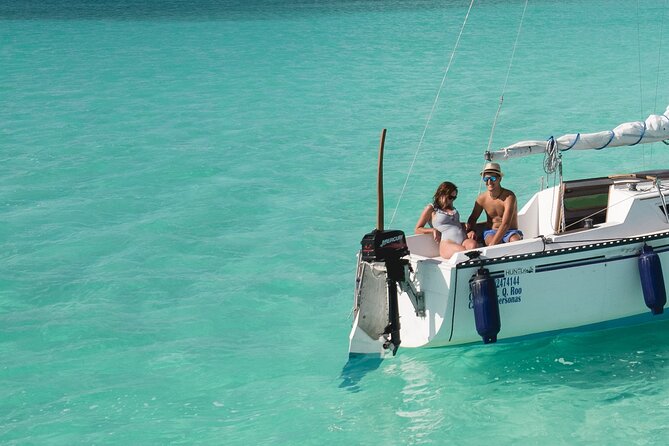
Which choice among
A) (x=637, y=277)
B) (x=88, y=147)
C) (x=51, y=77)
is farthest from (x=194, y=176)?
(x=51, y=77)

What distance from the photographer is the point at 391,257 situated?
8.39 m

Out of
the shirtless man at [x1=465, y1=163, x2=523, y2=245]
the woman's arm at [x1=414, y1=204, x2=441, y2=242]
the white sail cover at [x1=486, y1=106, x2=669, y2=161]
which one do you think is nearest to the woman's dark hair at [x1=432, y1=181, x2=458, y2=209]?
the woman's arm at [x1=414, y1=204, x2=441, y2=242]

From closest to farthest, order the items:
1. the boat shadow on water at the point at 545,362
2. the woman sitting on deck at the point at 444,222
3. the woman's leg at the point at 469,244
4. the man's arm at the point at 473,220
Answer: the boat shadow on water at the point at 545,362
the woman's leg at the point at 469,244
the woman sitting on deck at the point at 444,222
the man's arm at the point at 473,220

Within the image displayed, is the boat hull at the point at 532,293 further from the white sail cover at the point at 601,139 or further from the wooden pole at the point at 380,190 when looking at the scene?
the white sail cover at the point at 601,139

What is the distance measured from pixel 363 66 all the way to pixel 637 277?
19.0 meters

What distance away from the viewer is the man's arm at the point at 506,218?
30.2ft

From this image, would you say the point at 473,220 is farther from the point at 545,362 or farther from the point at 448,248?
the point at 545,362

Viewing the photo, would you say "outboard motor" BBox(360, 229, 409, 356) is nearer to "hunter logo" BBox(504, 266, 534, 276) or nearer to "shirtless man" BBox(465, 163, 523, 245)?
"hunter logo" BBox(504, 266, 534, 276)

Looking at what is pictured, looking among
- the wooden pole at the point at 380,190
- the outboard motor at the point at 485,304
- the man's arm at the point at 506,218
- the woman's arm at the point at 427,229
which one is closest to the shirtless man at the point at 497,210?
the man's arm at the point at 506,218

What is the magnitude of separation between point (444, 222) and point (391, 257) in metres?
1.10

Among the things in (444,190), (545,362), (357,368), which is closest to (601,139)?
(444,190)

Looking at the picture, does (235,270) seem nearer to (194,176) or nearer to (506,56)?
(194,176)

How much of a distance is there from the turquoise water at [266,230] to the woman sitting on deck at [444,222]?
43.8 inches

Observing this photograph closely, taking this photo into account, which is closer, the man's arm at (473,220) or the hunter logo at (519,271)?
the hunter logo at (519,271)
